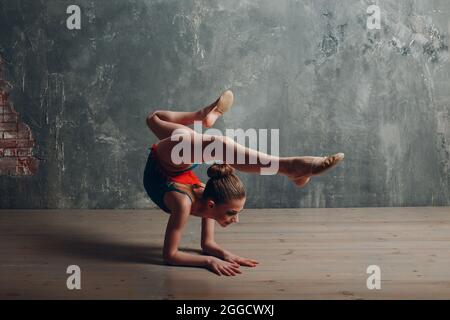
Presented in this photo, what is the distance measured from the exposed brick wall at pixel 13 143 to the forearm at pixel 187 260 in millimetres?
1963

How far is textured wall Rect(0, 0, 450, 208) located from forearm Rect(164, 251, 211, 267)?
5.36 feet

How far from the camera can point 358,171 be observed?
4430 millimetres

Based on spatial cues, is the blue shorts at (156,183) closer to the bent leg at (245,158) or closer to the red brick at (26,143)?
the bent leg at (245,158)

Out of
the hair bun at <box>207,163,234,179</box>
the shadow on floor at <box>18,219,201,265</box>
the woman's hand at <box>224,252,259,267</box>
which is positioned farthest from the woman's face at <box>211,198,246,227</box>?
the shadow on floor at <box>18,219,201,265</box>

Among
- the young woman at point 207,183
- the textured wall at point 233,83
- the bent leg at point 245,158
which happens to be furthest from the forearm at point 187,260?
the textured wall at point 233,83

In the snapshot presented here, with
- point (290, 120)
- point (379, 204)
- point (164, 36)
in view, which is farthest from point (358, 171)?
point (164, 36)

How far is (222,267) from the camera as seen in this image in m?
2.72

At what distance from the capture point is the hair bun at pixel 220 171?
8.90ft

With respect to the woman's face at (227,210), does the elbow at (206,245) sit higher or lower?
lower

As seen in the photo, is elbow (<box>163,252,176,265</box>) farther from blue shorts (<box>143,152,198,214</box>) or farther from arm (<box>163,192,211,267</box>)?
blue shorts (<box>143,152,198,214</box>)

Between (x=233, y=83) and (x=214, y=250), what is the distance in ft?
5.64

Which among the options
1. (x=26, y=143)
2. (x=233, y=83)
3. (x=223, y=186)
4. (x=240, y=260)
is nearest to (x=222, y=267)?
(x=240, y=260)

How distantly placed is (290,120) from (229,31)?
0.78m

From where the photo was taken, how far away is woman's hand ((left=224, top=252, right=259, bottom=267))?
2.82 meters
